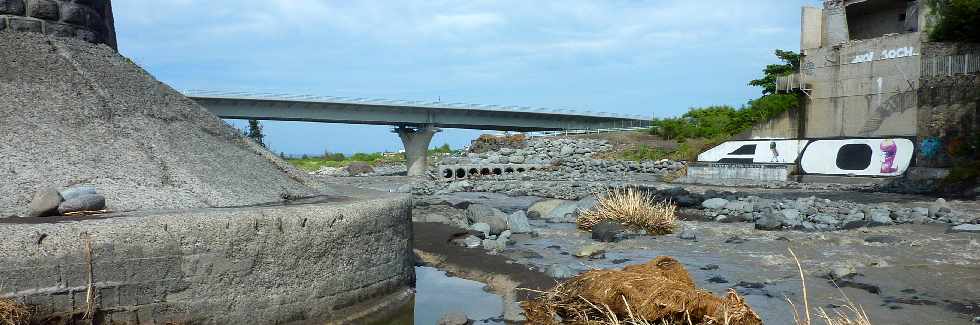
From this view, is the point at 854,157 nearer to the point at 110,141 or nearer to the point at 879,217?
the point at 879,217

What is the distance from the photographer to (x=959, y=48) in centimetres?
2562

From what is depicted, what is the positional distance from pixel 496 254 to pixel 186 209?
598 centimetres

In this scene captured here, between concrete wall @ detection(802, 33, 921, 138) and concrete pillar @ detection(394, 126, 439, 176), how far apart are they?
28968mm

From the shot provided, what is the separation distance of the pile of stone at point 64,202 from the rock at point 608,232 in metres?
8.99

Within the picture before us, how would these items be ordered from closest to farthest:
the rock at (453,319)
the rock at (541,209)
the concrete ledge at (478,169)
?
1. the rock at (453,319)
2. the rock at (541,209)
3. the concrete ledge at (478,169)

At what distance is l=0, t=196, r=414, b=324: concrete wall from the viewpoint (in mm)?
5293

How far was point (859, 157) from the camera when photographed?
27.2 metres

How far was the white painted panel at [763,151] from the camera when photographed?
98.4ft

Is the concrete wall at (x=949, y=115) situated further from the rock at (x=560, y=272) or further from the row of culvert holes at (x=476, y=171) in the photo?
the row of culvert holes at (x=476, y=171)

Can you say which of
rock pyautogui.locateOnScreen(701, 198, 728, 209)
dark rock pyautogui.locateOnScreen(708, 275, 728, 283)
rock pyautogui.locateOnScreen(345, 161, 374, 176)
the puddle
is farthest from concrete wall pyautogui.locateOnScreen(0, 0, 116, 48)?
rock pyautogui.locateOnScreen(345, 161, 374, 176)

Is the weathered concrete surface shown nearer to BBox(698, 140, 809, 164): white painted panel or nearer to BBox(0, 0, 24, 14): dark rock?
BBox(0, 0, 24, 14): dark rock

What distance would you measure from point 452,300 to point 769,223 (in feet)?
28.0

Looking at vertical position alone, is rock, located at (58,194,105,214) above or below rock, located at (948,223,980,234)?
above

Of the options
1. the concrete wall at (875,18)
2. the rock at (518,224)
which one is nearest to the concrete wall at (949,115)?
A: the concrete wall at (875,18)
